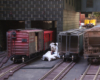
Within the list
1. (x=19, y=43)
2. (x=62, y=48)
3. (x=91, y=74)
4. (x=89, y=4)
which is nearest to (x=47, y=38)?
(x=62, y=48)

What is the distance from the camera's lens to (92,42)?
15.4 metres

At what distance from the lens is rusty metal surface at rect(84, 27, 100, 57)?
15.3 m

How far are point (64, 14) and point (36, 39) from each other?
258 inches

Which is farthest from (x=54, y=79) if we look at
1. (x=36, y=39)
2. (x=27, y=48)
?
(x=36, y=39)

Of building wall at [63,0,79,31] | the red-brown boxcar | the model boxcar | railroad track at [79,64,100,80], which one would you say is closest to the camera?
railroad track at [79,64,100,80]

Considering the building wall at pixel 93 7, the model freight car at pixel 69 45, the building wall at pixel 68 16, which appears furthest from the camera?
the building wall at pixel 93 7

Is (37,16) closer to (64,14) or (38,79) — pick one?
(64,14)

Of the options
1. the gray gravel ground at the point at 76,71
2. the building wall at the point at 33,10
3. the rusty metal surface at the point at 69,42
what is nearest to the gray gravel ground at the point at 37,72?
the gray gravel ground at the point at 76,71

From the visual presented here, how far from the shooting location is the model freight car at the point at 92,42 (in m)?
15.3

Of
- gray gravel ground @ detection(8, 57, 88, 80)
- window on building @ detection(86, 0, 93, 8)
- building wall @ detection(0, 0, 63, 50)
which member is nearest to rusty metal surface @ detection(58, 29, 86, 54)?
gray gravel ground @ detection(8, 57, 88, 80)

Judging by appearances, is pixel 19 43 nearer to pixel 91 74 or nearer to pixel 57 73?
pixel 57 73

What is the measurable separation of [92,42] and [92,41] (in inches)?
3.1

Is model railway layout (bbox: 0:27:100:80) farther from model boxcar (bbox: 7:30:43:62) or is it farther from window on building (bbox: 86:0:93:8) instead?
window on building (bbox: 86:0:93:8)

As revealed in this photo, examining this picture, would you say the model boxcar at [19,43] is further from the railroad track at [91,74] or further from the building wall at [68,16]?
the building wall at [68,16]
